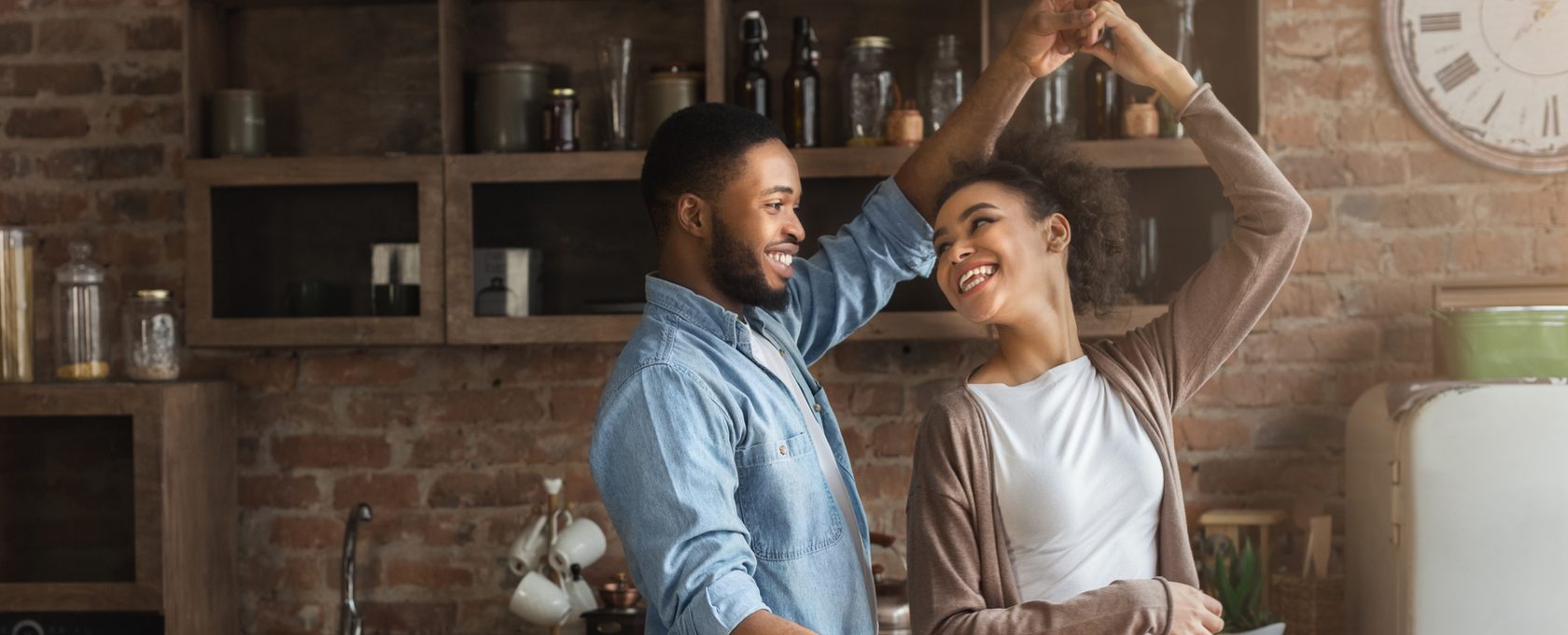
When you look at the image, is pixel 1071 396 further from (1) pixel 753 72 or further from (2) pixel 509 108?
(2) pixel 509 108

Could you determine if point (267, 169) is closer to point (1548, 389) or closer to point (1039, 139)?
point (1039, 139)

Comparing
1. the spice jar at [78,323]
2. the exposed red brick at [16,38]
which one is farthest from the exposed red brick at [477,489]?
the exposed red brick at [16,38]

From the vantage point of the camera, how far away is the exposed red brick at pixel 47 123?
94.0 inches

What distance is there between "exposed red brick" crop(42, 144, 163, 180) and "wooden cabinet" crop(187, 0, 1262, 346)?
0.88ft

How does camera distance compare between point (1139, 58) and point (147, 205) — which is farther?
point (147, 205)

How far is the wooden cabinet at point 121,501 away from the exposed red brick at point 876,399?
138 centimetres

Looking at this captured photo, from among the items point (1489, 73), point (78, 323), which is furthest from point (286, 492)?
point (1489, 73)

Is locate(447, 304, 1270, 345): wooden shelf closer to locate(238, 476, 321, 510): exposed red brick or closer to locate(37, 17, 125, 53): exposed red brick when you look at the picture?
locate(238, 476, 321, 510): exposed red brick

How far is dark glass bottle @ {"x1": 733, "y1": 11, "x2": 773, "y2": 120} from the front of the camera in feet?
6.79

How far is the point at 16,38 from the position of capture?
94.1 inches

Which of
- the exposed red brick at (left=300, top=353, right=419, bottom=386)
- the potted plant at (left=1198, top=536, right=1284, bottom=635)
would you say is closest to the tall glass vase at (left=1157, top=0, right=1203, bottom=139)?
the potted plant at (left=1198, top=536, right=1284, bottom=635)

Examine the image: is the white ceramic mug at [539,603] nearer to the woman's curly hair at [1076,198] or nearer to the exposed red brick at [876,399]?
the exposed red brick at [876,399]

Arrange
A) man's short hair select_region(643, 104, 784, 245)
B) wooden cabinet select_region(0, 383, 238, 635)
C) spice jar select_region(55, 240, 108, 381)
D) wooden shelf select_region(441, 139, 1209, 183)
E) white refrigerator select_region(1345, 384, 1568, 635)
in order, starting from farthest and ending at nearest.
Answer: spice jar select_region(55, 240, 108, 381) → wooden cabinet select_region(0, 383, 238, 635) → wooden shelf select_region(441, 139, 1209, 183) → white refrigerator select_region(1345, 384, 1568, 635) → man's short hair select_region(643, 104, 784, 245)

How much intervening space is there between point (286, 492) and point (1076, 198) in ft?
6.34
